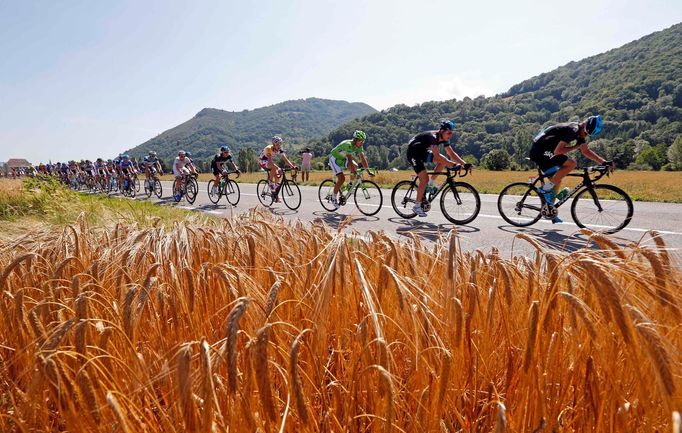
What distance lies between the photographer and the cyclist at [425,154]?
28.3 feet

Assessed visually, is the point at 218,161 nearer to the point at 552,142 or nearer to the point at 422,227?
the point at 422,227

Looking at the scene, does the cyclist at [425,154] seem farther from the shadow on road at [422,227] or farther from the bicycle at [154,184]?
the bicycle at [154,184]

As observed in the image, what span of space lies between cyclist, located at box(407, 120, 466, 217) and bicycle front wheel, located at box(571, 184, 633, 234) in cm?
267

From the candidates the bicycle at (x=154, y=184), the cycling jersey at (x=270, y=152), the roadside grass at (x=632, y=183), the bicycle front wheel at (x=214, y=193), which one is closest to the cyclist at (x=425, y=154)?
the roadside grass at (x=632, y=183)

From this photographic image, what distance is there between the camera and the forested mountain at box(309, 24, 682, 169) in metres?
86.8

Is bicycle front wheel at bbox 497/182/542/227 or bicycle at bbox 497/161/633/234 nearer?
bicycle at bbox 497/161/633/234

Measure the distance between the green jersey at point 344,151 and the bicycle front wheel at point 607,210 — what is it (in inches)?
216

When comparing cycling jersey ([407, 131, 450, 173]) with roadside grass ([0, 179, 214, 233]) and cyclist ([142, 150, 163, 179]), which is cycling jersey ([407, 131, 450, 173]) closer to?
roadside grass ([0, 179, 214, 233])

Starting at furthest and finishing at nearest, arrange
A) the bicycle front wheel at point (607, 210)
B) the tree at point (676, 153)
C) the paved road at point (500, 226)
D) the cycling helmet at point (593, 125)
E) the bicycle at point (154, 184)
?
the tree at point (676, 153) → the bicycle at point (154, 184) → the bicycle front wheel at point (607, 210) → the cycling helmet at point (593, 125) → the paved road at point (500, 226)

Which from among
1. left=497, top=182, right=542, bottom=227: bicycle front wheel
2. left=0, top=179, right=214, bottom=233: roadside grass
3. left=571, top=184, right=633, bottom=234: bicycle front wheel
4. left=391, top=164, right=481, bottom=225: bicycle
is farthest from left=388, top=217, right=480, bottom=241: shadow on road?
left=0, top=179, right=214, bottom=233: roadside grass

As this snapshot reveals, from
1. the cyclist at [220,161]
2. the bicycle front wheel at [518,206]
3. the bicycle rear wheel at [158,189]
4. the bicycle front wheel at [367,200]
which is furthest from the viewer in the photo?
the bicycle rear wheel at [158,189]

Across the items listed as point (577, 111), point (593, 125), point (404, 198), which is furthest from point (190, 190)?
point (577, 111)

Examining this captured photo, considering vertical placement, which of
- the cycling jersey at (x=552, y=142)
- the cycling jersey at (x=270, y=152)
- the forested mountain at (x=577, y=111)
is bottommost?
the cycling jersey at (x=552, y=142)

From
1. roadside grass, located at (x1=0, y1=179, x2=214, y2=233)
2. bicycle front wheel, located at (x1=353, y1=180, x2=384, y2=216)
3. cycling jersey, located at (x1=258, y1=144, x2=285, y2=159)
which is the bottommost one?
bicycle front wheel, located at (x1=353, y1=180, x2=384, y2=216)
